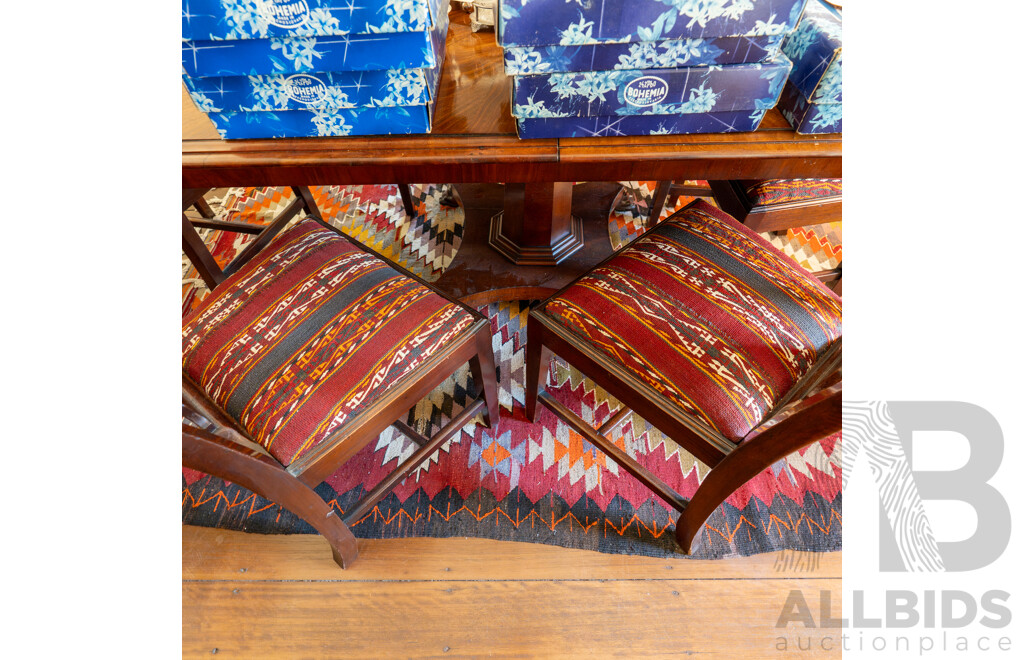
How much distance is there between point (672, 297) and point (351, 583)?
1109 millimetres

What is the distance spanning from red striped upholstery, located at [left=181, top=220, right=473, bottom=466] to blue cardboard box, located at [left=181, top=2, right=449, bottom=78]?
1.40 ft

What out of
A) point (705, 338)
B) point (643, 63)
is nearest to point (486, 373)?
point (705, 338)

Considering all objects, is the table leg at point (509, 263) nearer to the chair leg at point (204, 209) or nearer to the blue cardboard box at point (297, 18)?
the blue cardboard box at point (297, 18)

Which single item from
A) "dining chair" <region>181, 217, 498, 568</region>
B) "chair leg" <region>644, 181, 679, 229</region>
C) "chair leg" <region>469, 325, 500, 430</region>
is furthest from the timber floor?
"chair leg" <region>644, 181, 679, 229</region>

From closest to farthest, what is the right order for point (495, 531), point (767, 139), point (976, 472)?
point (976, 472), point (767, 139), point (495, 531)

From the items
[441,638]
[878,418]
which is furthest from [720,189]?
[441,638]

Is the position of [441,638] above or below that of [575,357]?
below

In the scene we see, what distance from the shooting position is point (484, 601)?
1275 millimetres

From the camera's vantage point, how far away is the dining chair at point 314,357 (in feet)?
3.08

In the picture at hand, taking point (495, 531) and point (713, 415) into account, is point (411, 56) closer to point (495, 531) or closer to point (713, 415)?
point (713, 415)

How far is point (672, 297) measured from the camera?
1.05m

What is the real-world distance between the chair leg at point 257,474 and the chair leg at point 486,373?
1.56 ft

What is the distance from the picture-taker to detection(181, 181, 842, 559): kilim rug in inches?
53.9

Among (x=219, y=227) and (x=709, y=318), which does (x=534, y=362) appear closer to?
(x=709, y=318)
